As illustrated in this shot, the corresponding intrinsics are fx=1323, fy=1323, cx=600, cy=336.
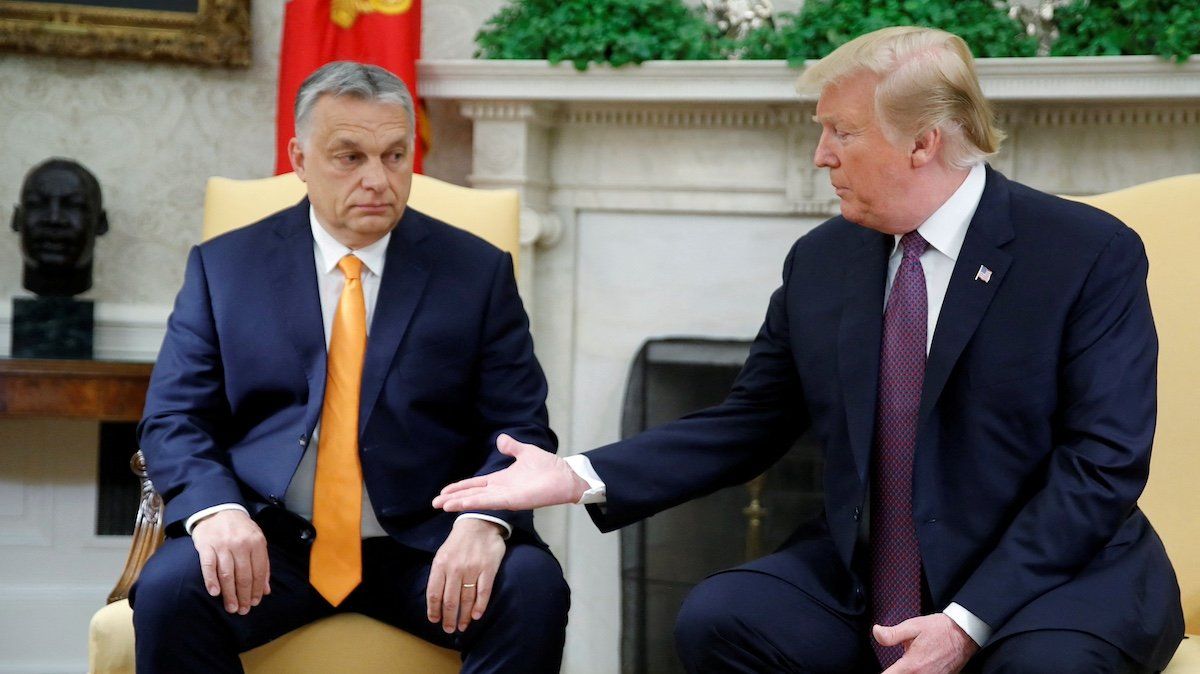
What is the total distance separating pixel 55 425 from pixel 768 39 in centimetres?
218

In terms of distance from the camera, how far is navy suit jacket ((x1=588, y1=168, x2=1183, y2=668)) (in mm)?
1813

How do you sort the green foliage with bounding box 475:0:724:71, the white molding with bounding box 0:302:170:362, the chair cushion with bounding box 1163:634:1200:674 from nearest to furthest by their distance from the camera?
the chair cushion with bounding box 1163:634:1200:674
the green foliage with bounding box 475:0:724:71
the white molding with bounding box 0:302:170:362

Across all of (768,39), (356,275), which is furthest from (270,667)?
(768,39)

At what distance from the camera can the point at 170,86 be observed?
3666mm

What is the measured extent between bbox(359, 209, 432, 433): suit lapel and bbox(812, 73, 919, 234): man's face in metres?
0.76

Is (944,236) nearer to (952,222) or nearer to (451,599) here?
(952,222)

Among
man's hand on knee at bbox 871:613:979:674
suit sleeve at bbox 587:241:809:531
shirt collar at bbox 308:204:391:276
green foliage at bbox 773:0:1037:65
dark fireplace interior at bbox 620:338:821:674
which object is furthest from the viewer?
dark fireplace interior at bbox 620:338:821:674

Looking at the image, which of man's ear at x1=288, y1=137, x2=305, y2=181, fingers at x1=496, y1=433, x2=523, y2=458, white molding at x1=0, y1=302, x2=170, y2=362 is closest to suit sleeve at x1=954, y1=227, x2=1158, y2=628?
fingers at x1=496, y1=433, x2=523, y2=458

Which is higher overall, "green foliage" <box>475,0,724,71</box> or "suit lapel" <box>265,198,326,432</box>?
"green foliage" <box>475,0,724,71</box>

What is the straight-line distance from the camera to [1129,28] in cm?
305

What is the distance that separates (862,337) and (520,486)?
0.57m

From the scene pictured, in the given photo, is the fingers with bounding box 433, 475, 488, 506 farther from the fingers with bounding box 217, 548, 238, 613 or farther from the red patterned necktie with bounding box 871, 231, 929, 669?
the red patterned necktie with bounding box 871, 231, 929, 669

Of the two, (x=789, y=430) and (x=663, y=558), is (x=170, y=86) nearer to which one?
(x=663, y=558)


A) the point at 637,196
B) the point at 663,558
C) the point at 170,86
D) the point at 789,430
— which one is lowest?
the point at 663,558
